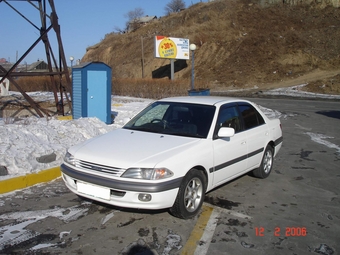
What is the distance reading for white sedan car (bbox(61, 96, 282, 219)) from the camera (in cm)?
406

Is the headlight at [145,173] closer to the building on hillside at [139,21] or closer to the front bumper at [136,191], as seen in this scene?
the front bumper at [136,191]

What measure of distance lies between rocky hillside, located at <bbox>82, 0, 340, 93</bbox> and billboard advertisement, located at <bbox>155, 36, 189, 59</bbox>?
4.50m

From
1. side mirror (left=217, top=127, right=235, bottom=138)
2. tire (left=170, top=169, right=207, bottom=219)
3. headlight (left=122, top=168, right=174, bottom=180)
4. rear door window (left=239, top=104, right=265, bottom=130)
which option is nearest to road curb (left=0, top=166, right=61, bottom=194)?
headlight (left=122, top=168, right=174, bottom=180)

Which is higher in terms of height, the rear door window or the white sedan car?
the rear door window

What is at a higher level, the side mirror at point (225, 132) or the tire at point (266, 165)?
the side mirror at point (225, 132)

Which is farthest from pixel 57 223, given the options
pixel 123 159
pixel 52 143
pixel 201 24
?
pixel 201 24

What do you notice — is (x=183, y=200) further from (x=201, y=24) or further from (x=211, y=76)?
(x=201, y=24)

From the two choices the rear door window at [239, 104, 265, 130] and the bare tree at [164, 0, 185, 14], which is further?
the bare tree at [164, 0, 185, 14]

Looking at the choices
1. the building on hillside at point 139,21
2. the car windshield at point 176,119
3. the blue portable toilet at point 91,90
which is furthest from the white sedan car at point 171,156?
the building on hillside at point 139,21

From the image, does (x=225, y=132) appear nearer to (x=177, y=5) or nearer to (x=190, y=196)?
(x=190, y=196)

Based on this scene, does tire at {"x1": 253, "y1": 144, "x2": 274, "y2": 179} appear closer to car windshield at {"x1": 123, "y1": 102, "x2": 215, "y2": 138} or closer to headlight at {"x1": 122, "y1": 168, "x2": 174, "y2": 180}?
car windshield at {"x1": 123, "y1": 102, "x2": 215, "y2": 138}

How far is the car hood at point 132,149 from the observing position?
4160mm

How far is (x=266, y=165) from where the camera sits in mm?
6426
